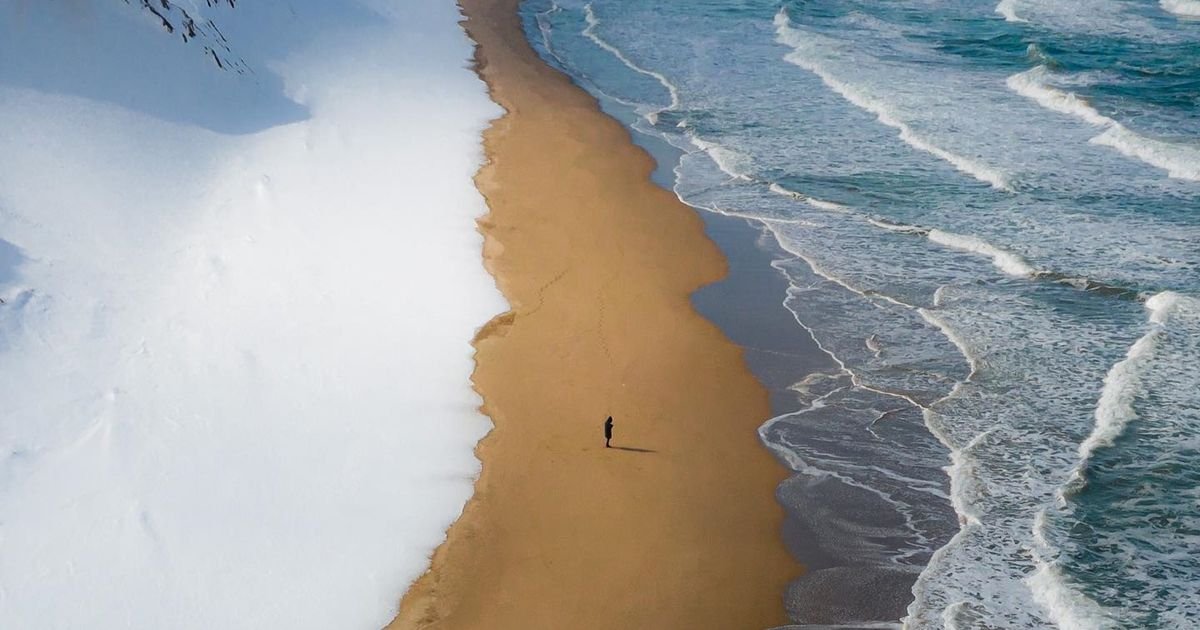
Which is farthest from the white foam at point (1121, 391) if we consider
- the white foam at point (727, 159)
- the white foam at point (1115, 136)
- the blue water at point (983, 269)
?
the white foam at point (727, 159)

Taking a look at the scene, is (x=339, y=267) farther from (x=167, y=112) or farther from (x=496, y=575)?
(x=496, y=575)

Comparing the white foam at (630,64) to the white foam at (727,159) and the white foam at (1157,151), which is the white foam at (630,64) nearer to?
the white foam at (727,159)

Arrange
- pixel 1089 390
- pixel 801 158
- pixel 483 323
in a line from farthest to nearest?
pixel 801 158 → pixel 483 323 → pixel 1089 390

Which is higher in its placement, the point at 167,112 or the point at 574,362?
the point at 167,112

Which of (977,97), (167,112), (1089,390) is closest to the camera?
(1089,390)

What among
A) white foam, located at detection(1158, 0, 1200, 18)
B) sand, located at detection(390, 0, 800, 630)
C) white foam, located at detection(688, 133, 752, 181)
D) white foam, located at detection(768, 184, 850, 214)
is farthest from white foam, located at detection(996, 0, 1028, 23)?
sand, located at detection(390, 0, 800, 630)

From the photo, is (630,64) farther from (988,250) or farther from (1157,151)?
(988,250)

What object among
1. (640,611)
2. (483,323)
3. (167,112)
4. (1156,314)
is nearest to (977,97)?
(1156,314)
